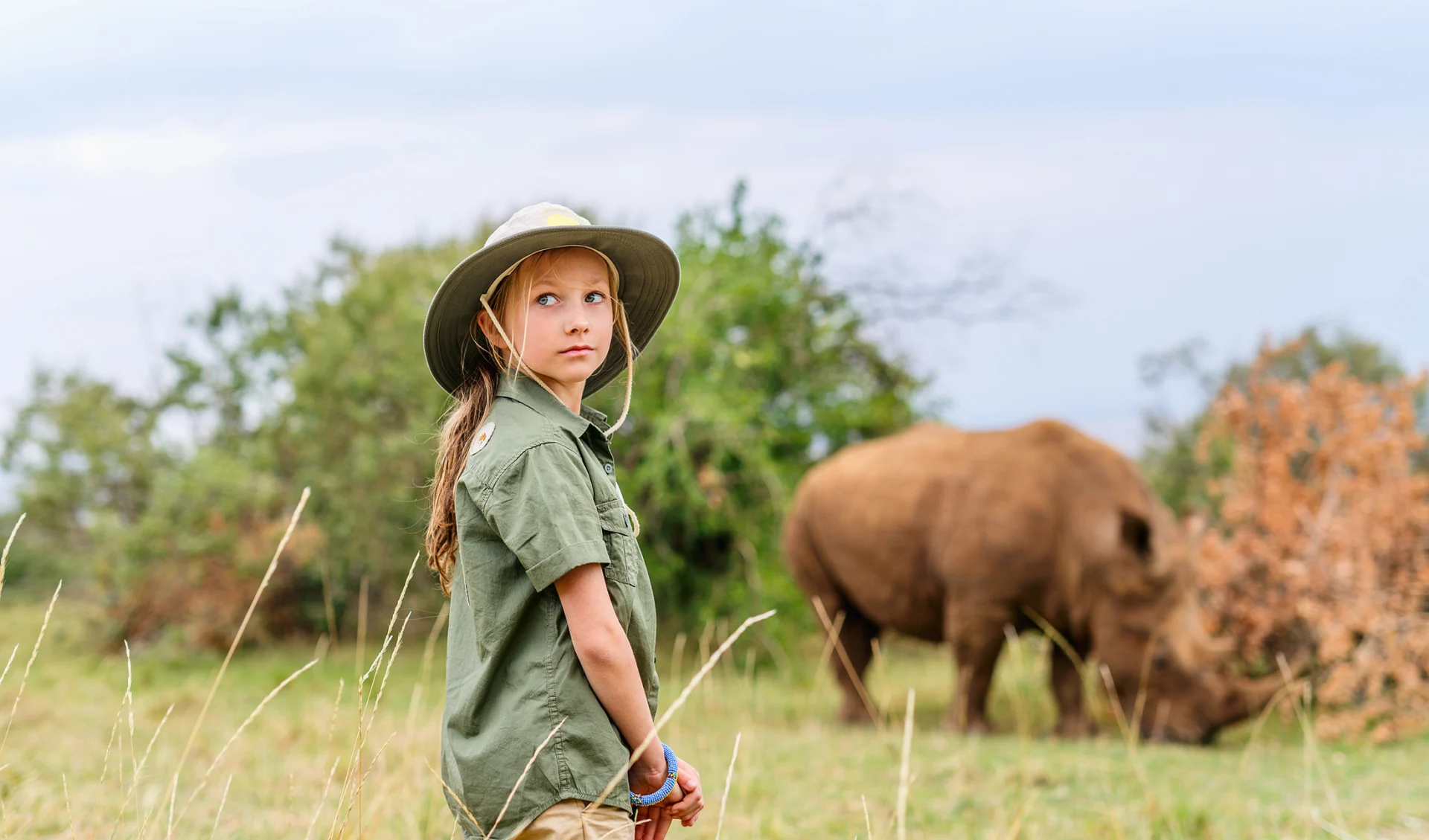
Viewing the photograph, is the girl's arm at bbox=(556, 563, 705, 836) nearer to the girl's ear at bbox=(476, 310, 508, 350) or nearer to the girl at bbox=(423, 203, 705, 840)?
the girl at bbox=(423, 203, 705, 840)

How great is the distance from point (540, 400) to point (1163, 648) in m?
6.38

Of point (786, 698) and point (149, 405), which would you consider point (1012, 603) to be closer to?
point (786, 698)

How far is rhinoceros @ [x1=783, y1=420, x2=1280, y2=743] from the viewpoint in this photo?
7.93 m

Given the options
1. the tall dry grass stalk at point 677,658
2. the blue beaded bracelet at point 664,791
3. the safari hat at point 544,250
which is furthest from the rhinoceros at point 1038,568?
the blue beaded bracelet at point 664,791

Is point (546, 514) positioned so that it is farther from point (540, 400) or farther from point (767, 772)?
point (767, 772)

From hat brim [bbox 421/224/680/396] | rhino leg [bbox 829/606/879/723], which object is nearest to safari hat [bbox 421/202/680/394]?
hat brim [bbox 421/224/680/396]

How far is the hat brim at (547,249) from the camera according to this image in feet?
8.32

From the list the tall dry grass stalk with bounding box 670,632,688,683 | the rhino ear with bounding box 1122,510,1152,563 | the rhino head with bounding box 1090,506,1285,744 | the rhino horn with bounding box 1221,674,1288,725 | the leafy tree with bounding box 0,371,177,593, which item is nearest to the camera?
the tall dry grass stalk with bounding box 670,632,688,683

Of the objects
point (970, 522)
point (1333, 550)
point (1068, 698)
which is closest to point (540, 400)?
point (970, 522)

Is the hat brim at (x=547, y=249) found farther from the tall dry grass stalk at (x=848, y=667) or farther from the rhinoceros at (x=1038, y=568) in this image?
the rhinoceros at (x=1038, y=568)

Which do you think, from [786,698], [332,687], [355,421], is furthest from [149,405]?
[786,698]

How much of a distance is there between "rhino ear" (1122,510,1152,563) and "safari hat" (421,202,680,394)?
18.9ft

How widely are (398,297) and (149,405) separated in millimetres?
4711

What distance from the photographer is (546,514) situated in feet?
7.69
